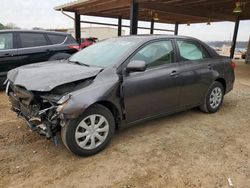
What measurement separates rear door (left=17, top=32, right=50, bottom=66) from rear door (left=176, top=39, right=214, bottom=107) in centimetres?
388

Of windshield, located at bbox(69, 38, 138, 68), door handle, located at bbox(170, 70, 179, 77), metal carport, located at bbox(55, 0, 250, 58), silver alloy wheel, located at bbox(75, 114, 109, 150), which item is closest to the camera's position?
silver alloy wheel, located at bbox(75, 114, 109, 150)

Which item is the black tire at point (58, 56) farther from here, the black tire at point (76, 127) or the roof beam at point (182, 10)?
the roof beam at point (182, 10)

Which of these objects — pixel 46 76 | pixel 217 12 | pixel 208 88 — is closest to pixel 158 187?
pixel 46 76

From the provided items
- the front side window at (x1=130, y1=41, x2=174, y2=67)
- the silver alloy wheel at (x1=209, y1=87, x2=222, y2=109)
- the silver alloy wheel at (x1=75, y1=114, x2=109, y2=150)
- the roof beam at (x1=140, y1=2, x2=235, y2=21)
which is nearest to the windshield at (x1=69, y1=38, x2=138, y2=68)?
the front side window at (x1=130, y1=41, x2=174, y2=67)

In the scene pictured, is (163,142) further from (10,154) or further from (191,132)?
(10,154)

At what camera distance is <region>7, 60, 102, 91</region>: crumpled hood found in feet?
8.71

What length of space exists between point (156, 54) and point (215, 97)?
1764 mm

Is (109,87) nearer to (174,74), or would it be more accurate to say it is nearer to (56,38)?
(174,74)

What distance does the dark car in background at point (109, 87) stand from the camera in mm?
2656

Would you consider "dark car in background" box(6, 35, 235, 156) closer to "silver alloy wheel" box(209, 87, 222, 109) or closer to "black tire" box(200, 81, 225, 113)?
"black tire" box(200, 81, 225, 113)

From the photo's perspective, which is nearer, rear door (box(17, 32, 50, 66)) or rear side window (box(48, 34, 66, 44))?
rear door (box(17, 32, 50, 66))

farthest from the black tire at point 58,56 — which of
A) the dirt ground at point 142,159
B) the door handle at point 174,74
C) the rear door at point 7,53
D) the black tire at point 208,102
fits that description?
the black tire at point 208,102

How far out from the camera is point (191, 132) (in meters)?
3.64

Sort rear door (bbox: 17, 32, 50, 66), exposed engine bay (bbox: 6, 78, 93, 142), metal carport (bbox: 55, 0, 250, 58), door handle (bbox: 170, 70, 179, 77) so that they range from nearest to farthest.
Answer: exposed engine bay (bbox: 6, 78, 93, 142) < door handle (bbox: 170, 70, 179, 77) < rear door (bbox: 17, 32, 50, 66) < metal carport (bbox: 55, 0, 250, 58)
